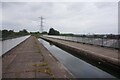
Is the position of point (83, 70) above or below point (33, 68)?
below

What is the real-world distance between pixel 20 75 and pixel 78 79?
3.16m

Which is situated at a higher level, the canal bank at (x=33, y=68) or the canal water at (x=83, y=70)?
the canal bank at (x=33, y=68)

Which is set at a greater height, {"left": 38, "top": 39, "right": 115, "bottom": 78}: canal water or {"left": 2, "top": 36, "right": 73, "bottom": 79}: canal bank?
{"left": 2, "top": 36, "right": 73, "bottom": 79}: canal bank

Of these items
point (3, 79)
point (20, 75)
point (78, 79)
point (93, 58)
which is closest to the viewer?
point (3, 79)

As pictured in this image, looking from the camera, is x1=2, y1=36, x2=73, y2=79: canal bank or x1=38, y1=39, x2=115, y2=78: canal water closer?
x1=2, y1=36, x2=73, y2=79: canal bank

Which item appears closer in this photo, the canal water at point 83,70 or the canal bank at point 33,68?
the canal bank at point 33,68

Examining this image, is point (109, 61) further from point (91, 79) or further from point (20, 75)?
point (20, 75)

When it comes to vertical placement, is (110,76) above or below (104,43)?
below

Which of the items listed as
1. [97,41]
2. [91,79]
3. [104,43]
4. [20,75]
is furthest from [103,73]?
[97,41]

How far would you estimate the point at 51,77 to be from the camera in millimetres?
8914

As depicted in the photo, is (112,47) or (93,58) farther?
(112,47)

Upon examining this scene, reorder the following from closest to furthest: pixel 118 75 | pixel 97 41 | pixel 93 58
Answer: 1. pixel 118 75
2. pixel 93 58
3. pixel 97 41

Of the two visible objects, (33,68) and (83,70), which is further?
(83,70)

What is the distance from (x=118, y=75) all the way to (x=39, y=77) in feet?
16.7
